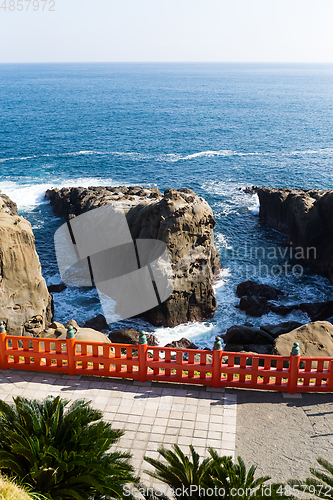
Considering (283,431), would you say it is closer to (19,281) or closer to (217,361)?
(217,361)

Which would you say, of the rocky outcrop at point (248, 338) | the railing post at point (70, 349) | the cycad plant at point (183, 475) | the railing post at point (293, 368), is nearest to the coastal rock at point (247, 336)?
the rocky outcrop at point (248, 338)

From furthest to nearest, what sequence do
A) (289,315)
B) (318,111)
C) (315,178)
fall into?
(318,111) < (315,178) < (289,315)

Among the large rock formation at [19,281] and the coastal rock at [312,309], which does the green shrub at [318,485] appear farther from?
the coastal rock at [312,309]

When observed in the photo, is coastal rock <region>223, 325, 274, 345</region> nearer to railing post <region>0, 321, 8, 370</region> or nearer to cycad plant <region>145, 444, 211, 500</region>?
railing post <region>0, 321, 8, 370</region>

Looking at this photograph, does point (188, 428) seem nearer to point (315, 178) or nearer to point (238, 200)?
point (238, 200)

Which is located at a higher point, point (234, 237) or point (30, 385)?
point (30, 385)

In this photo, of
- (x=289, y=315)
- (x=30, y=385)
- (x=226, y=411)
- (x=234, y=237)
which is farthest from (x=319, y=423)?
(x=234, y=237)
